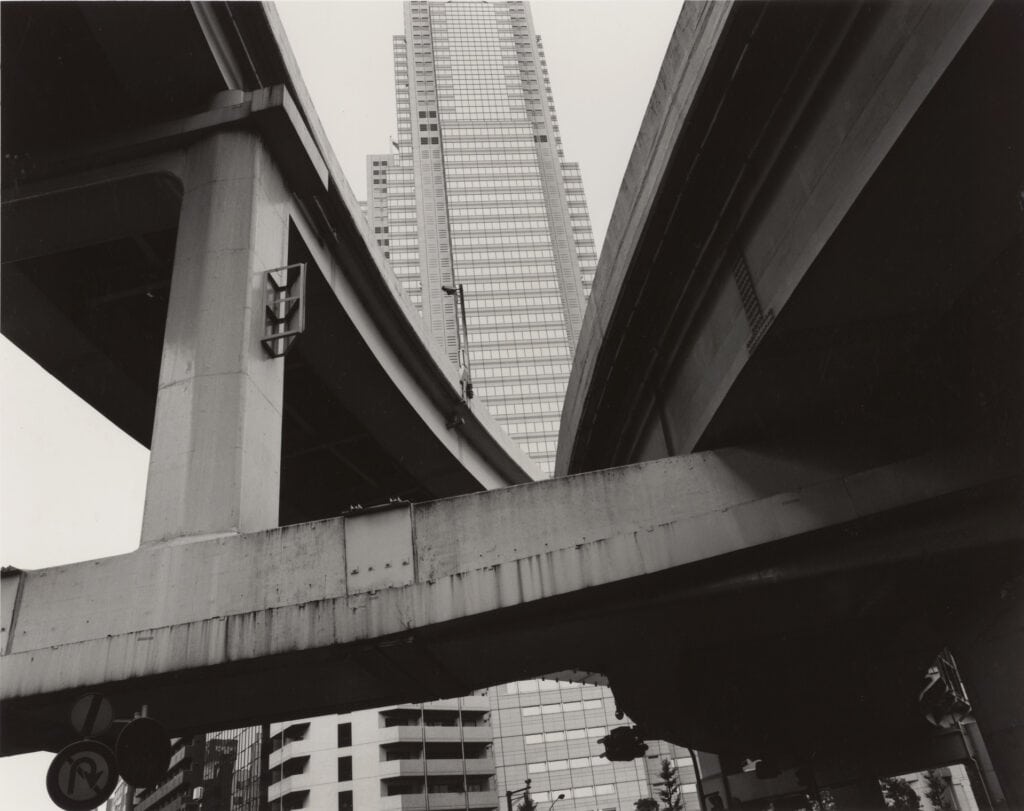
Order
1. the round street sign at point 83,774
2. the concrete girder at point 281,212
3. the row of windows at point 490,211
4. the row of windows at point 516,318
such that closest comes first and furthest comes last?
the round street sign at point 83,774
the concrete girder at point 281,212
the row of windows at point 516,318
the row of windows at point 490,211

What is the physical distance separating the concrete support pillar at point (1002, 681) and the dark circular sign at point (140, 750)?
38.0 feet

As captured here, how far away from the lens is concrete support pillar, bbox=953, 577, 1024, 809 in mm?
11805

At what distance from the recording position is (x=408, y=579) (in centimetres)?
856

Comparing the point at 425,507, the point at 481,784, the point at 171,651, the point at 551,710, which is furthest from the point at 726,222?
the point at 551,710

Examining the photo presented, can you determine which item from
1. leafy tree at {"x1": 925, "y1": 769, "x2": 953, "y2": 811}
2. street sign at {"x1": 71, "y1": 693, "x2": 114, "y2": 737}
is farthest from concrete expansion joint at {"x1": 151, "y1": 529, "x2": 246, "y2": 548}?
leafy tree at {"x1": 925, "y1": 769, "x2": 953, "y2": 811}

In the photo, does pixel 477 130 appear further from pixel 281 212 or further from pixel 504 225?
pixel 281 212

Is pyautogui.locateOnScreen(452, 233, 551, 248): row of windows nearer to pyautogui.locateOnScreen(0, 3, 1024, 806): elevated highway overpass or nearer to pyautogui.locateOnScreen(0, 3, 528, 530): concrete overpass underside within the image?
pyautogui.locateOnScreen(0, 3, 528, 530): concrete overpass underside

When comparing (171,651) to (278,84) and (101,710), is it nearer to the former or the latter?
(101,710)

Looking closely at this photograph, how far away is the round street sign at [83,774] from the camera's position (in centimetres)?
703

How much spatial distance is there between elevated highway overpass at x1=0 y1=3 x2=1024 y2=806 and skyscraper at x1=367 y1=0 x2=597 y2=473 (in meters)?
79.0

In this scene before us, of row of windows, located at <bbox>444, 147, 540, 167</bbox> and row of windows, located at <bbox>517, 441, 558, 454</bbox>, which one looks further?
row of windows, located at <bbox>444, 147, 540, 167</bbox>

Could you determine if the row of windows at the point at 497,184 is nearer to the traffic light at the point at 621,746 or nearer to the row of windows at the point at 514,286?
the row of windows at the point at 514,286

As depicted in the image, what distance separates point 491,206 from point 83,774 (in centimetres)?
11288

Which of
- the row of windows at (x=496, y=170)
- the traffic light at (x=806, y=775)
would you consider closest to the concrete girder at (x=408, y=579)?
the traffic light at (x=806, y=775)
